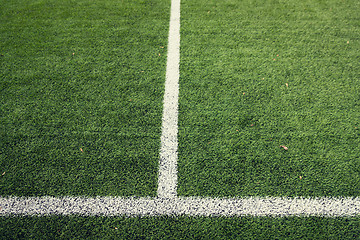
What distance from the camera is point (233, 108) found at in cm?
216

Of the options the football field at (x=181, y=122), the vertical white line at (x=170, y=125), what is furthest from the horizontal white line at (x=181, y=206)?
the vertical white line at (x=170, y=125)

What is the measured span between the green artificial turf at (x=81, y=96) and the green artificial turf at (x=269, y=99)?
1.20ft

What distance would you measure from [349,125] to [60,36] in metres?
3.33

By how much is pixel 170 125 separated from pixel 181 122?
0.11 meters

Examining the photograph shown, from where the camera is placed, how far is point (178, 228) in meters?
1.57

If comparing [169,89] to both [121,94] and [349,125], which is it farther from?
[349,125]

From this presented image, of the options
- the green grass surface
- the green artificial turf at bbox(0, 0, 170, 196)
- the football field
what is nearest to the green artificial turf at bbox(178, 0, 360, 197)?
the football field

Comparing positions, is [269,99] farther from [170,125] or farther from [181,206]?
[181,206]

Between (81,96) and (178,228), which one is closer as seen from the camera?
(178,228)

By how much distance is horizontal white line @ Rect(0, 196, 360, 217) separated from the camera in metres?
1.62

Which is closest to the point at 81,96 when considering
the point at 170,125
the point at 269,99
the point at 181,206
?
the point at 170,125

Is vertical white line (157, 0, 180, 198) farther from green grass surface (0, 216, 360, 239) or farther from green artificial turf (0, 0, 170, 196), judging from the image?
green grass surface (0, 216, 360, 239)

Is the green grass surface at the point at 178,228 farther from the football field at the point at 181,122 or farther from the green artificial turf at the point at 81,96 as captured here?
the green artificial turf at the point at 81,96

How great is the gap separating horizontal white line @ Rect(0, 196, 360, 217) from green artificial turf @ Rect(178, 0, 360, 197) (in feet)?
0.22
